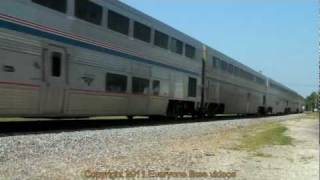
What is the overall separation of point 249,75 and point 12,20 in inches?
1360

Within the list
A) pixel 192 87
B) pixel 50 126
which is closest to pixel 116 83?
pixel 50 126

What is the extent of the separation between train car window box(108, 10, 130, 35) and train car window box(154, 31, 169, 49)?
129 inches

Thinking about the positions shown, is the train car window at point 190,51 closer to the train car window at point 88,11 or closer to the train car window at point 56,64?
the train car window at point 88,11

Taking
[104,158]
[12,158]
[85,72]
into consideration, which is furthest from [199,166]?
[85,72]

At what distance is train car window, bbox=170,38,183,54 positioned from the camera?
25.6 m

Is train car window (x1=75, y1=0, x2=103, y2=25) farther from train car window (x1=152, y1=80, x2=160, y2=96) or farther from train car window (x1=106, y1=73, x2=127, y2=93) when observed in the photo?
train car window (x1=152, y1=80, x2=160, y2=96)

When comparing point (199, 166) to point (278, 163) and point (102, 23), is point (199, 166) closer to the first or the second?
point (278, 163)

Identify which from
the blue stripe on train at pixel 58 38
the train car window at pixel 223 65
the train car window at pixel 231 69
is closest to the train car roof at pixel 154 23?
the blue stripe on train at pixel 58 38

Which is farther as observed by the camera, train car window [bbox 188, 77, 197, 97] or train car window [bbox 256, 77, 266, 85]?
train car window [bbox 256, 77, 266, 85]

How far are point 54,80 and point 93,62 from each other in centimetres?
241

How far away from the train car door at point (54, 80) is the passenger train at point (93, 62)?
3 cm

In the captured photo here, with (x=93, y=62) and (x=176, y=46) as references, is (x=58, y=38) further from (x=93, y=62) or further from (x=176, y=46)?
(x=176, y=46)

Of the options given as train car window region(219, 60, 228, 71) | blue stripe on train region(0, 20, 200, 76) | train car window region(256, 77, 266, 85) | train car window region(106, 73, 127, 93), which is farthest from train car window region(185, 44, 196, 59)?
train car window region(256, 77, 266, 85)

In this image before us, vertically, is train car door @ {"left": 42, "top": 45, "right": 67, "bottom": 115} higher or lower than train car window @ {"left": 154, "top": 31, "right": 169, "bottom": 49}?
lower
